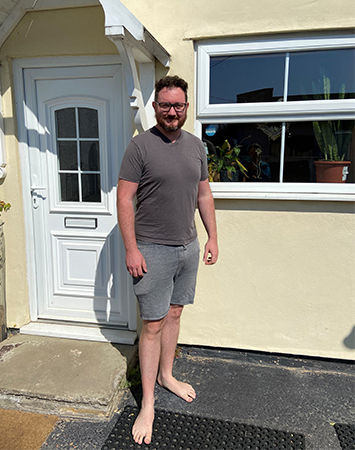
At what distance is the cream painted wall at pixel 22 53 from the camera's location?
2892 mm

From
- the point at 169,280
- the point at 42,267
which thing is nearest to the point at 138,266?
the point at 169,280

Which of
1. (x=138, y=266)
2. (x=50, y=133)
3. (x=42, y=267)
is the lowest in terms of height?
(x=42, y=267)

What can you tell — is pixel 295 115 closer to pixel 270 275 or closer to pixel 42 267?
pixel 270 275

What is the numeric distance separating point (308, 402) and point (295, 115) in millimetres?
2131

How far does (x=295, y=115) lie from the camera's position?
9.29ft

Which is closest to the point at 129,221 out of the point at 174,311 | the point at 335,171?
the point at 174,311

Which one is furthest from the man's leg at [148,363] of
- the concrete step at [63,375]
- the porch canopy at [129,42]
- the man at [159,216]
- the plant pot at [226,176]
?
the porch canopy at [129,42]

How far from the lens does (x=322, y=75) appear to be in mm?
2781

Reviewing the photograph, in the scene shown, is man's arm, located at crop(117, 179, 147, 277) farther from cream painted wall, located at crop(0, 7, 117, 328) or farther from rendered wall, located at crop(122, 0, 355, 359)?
cream painted wall, located at crop(0, 7, 117, 328)

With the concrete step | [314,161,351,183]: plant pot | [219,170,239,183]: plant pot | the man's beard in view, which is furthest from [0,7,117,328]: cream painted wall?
[314,161,351,183]: plant pot

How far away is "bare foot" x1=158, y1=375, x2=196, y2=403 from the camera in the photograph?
8.61 ft

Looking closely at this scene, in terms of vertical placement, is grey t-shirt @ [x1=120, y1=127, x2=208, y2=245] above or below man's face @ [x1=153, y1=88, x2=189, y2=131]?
below

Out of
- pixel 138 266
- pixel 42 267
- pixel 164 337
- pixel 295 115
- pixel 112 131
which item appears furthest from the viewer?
pixel 42 267

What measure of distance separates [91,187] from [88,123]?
549 mm
